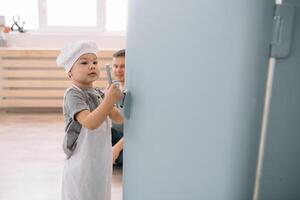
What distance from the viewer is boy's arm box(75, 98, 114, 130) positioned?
3.27 ft

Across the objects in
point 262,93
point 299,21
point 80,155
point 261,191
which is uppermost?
point 299,21

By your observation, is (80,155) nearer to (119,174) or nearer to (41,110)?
(119,174)

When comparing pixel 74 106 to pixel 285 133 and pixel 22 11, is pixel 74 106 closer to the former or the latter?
pixel 285 133

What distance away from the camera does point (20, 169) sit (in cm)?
215

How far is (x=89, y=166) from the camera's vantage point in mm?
1196

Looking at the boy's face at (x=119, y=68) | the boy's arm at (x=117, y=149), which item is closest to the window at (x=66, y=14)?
the boy's face at (x=119, y=68)

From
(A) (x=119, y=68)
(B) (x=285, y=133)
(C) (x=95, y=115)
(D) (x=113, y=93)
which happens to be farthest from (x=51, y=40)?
(B) (x=285, y=133)

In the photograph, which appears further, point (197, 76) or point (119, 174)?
point (119, 174)

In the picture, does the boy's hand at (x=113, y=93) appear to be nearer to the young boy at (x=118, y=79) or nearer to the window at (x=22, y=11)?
the young boy at (x=118, y=79)

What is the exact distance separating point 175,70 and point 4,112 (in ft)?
11.5

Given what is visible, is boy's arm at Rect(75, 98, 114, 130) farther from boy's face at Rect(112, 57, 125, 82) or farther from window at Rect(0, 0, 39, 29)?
window at Rect(0, 0, 39, 29)

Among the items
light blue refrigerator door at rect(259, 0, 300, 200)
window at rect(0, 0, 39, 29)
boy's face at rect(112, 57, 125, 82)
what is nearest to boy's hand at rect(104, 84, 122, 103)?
light blue refrigerator door at rect(259, 0, 300, 200)

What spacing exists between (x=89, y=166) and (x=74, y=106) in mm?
241

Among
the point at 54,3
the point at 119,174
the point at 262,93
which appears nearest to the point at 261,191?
the point at 262,93
